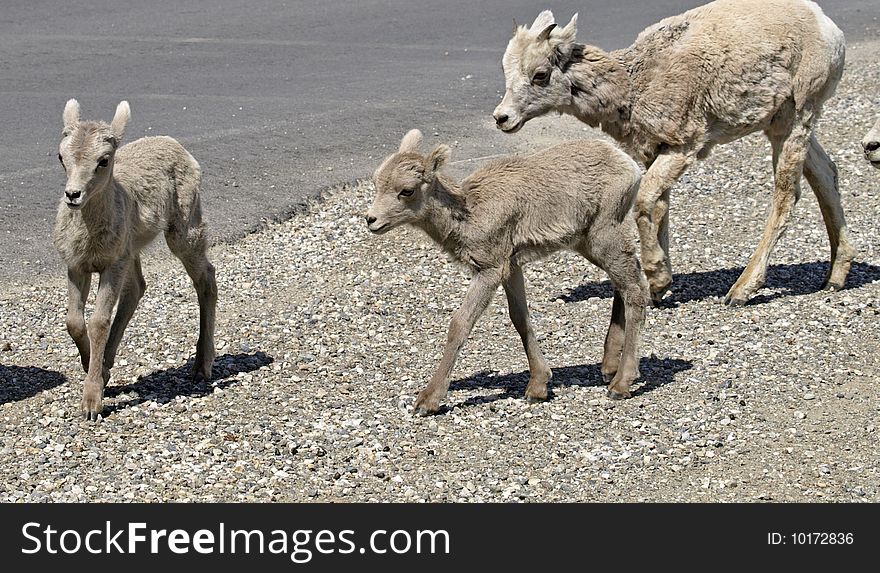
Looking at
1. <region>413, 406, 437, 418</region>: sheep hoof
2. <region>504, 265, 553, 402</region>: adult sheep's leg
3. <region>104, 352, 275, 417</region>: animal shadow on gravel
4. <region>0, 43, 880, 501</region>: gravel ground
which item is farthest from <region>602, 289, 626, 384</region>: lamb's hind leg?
<region>104, 352, 275, 417</region>: animal shadow on gravel

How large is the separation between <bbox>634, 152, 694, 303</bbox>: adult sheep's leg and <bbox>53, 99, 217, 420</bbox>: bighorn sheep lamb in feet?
11.1

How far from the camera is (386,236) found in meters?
12.3

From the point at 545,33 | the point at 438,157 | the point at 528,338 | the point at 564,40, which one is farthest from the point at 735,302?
the point at 438,157

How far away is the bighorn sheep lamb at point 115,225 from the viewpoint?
27.9 ft

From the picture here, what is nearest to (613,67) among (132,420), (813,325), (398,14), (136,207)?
(813,325)

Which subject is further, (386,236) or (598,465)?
(386,236)

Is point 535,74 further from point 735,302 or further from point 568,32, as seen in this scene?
point 735,302

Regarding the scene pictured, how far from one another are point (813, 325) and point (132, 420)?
5.04m

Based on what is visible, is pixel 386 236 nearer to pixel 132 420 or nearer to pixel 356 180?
pixel 356 180


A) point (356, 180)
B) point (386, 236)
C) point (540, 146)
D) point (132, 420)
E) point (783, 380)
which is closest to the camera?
point (132, 420)

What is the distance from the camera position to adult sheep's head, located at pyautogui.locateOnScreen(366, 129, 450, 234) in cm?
858

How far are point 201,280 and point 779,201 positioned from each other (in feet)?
15.8

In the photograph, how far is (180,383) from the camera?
9391 mm

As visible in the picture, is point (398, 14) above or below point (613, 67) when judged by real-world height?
below
